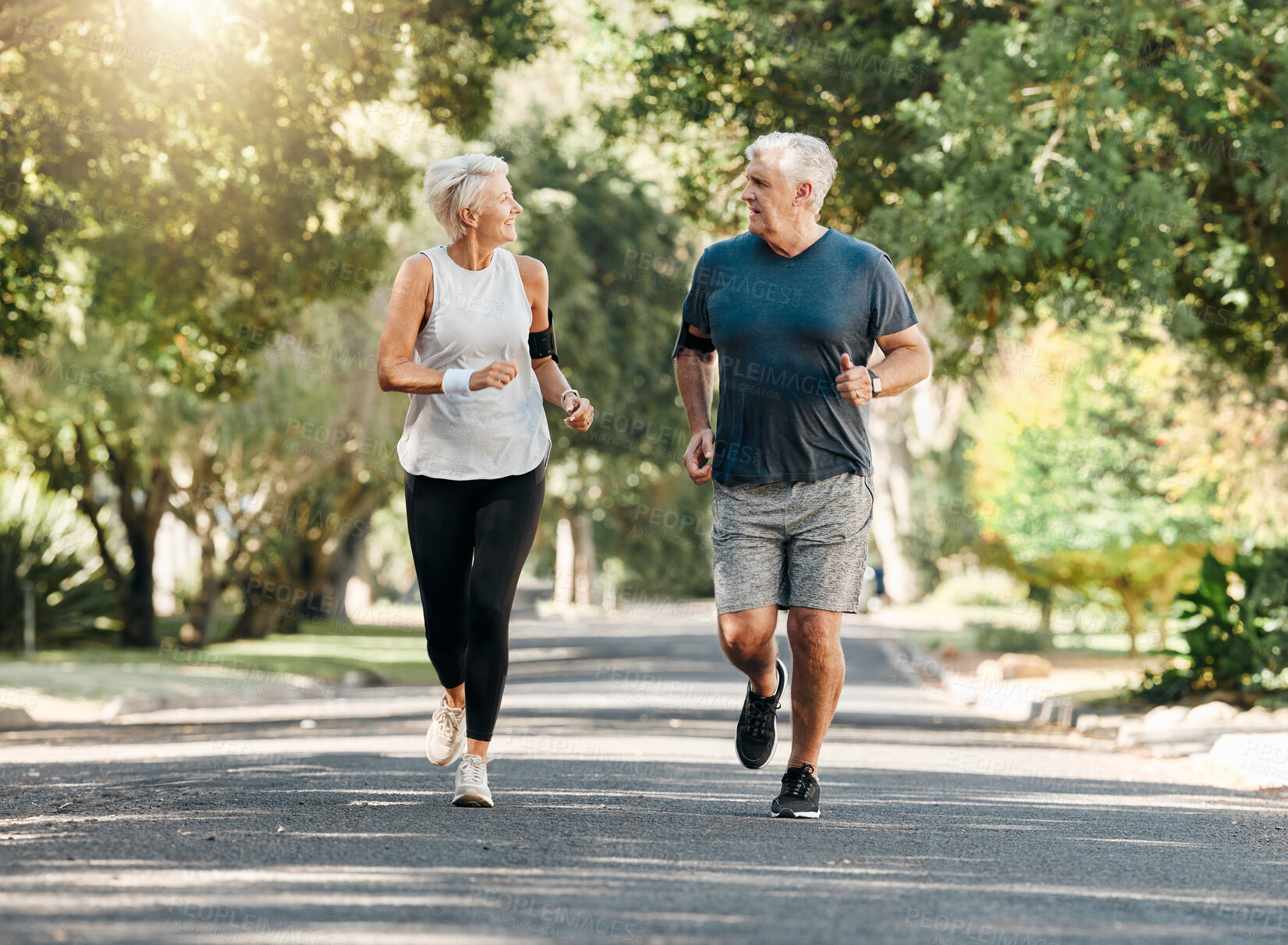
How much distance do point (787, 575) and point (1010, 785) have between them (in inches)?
92.0

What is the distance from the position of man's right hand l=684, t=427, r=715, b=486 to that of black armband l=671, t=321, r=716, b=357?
39 cm

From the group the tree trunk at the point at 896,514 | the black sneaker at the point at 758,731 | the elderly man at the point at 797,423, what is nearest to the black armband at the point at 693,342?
the elderly man at the point at 797,423

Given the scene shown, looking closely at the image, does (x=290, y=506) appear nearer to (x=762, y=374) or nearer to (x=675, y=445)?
(x=675, y=445)

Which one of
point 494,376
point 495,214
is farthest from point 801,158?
point 494,376

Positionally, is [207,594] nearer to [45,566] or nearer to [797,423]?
[45,566]

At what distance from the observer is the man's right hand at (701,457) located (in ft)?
19.5

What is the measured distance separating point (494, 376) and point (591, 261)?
23.2m

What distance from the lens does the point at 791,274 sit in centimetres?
588

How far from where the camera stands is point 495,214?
5902 mm

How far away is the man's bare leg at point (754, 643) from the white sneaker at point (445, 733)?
1022 millimetres

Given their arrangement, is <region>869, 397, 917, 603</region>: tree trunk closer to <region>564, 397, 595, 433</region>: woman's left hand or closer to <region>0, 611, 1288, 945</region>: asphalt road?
<region>0, 611, 1288, 945</region>: asphalt road

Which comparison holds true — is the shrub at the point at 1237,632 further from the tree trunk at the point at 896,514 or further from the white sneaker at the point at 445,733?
the tree trunk at the point at 896,514

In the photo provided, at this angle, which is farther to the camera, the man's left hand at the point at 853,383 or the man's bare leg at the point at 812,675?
the man's bare leg at the point at 812,675

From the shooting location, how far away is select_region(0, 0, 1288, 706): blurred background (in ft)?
38.0
